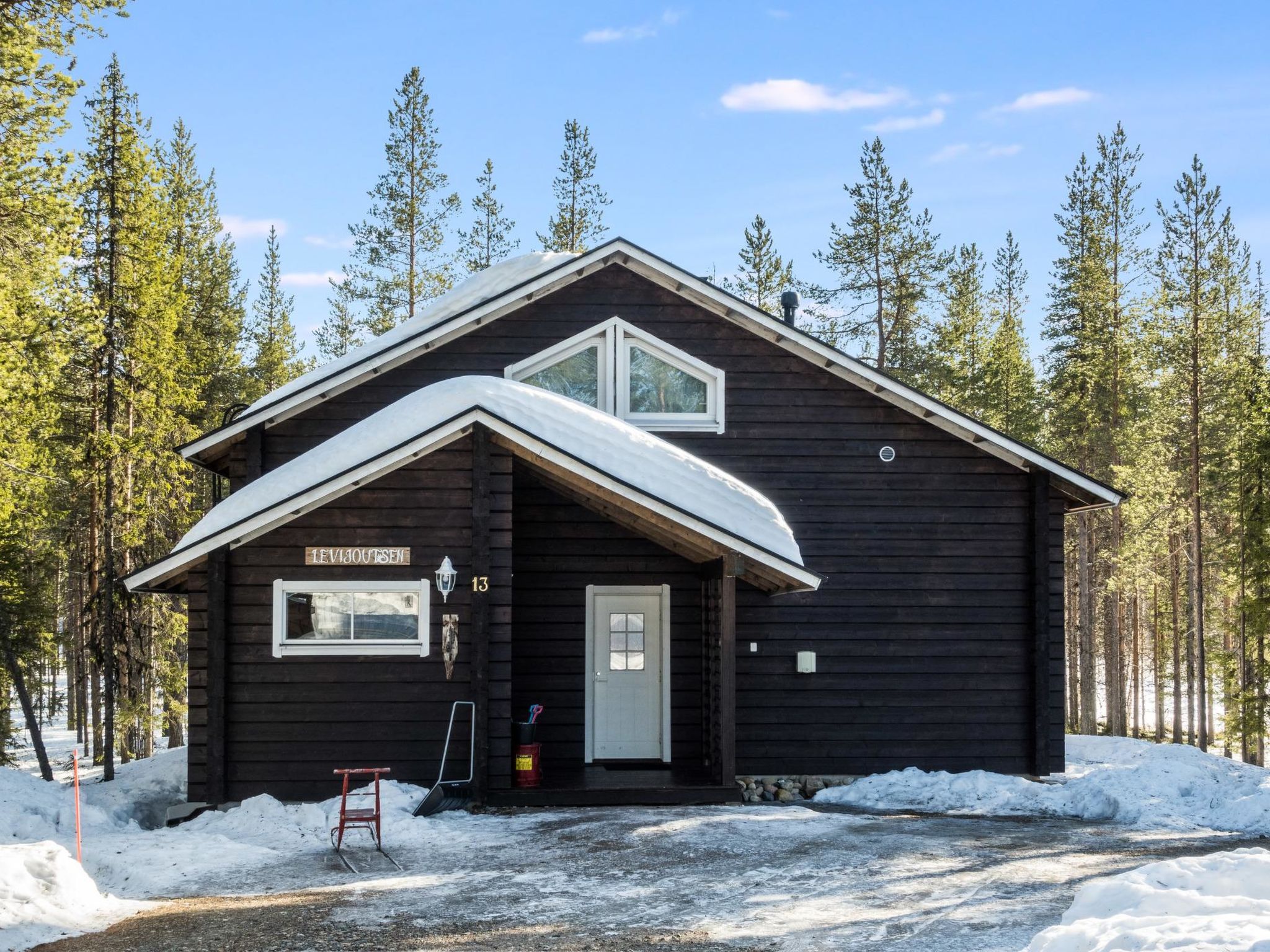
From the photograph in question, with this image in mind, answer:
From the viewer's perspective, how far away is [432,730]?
1133 cm

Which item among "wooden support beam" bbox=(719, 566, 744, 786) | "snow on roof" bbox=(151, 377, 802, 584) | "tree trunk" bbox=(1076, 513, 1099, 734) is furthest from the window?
"tree trunk" bbox=(1076, 513, 1099, 734)

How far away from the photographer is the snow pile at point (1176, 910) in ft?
16.0

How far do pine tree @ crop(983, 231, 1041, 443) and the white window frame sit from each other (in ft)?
77.8

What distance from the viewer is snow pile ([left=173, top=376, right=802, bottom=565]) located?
11250mm

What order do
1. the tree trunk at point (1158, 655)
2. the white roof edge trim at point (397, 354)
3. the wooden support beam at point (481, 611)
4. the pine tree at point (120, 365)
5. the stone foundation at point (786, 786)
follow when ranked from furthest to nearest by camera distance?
the tree trunk at point (1158, 655), the pine tree at point (120, 365), the white roof edge trim at point (397, 354), the stone foundation at point (786, 786), the wooden support beam at point (481, 611)

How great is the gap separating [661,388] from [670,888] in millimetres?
7350

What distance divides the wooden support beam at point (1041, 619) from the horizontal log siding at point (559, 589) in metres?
4.08

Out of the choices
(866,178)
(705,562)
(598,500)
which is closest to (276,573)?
(598,500)

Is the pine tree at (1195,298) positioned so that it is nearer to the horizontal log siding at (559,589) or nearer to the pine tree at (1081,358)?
the pine tree at (1081,358)

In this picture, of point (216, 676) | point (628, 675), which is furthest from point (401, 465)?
point (628, 675)

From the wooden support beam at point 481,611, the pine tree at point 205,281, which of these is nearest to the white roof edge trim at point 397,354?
the wooden support beam at point 481,611

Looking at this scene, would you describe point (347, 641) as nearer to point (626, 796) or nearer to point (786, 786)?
point (626, 796)

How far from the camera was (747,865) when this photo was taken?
8477 mm

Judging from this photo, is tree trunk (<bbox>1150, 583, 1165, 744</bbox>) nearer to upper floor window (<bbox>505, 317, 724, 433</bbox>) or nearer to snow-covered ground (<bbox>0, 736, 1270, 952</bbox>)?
snow-covered ground (<bbox>0, 736, 1270, 952</bbox>)
